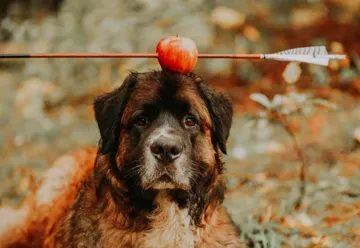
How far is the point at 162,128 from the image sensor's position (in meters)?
3.72

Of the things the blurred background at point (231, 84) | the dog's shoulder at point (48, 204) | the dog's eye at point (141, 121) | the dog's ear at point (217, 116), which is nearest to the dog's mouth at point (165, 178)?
the dog's eye at point (141, 121)

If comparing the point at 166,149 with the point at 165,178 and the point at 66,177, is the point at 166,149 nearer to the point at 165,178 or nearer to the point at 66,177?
the point at 165,178

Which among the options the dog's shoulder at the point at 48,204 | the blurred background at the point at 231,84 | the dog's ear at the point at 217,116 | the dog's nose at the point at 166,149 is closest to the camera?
the dog's nose at the point at 166,149

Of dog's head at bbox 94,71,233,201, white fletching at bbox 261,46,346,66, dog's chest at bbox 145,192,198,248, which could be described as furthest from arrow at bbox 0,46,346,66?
dog's chest at bbox 145,192,198,248

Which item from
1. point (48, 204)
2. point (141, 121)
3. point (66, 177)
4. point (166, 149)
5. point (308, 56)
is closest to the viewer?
point (166, 149)

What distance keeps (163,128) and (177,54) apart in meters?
0.53

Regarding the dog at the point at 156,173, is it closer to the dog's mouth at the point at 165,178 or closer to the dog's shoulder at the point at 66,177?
the dog's mouth at the point at 165,178

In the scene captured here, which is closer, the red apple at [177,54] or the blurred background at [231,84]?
the red apple at [177,54]

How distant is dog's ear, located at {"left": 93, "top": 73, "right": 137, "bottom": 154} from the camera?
392cm

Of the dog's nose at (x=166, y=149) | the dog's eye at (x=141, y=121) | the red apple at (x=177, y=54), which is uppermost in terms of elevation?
the red apple at (x=177, y=54)

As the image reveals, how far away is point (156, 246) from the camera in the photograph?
394cm

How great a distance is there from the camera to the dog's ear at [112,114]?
392cm

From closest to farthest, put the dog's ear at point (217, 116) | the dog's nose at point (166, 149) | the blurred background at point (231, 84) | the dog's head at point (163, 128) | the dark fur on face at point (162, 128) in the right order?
the dog's nose at point (166, 149)
the dog's head at point (163, 128)
the dark fur on face at point (162, 128)
the dog's ear at point (217, 116)
the blurred background at point (231, 84)

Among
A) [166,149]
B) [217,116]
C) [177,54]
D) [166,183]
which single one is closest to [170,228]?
[166,183]
